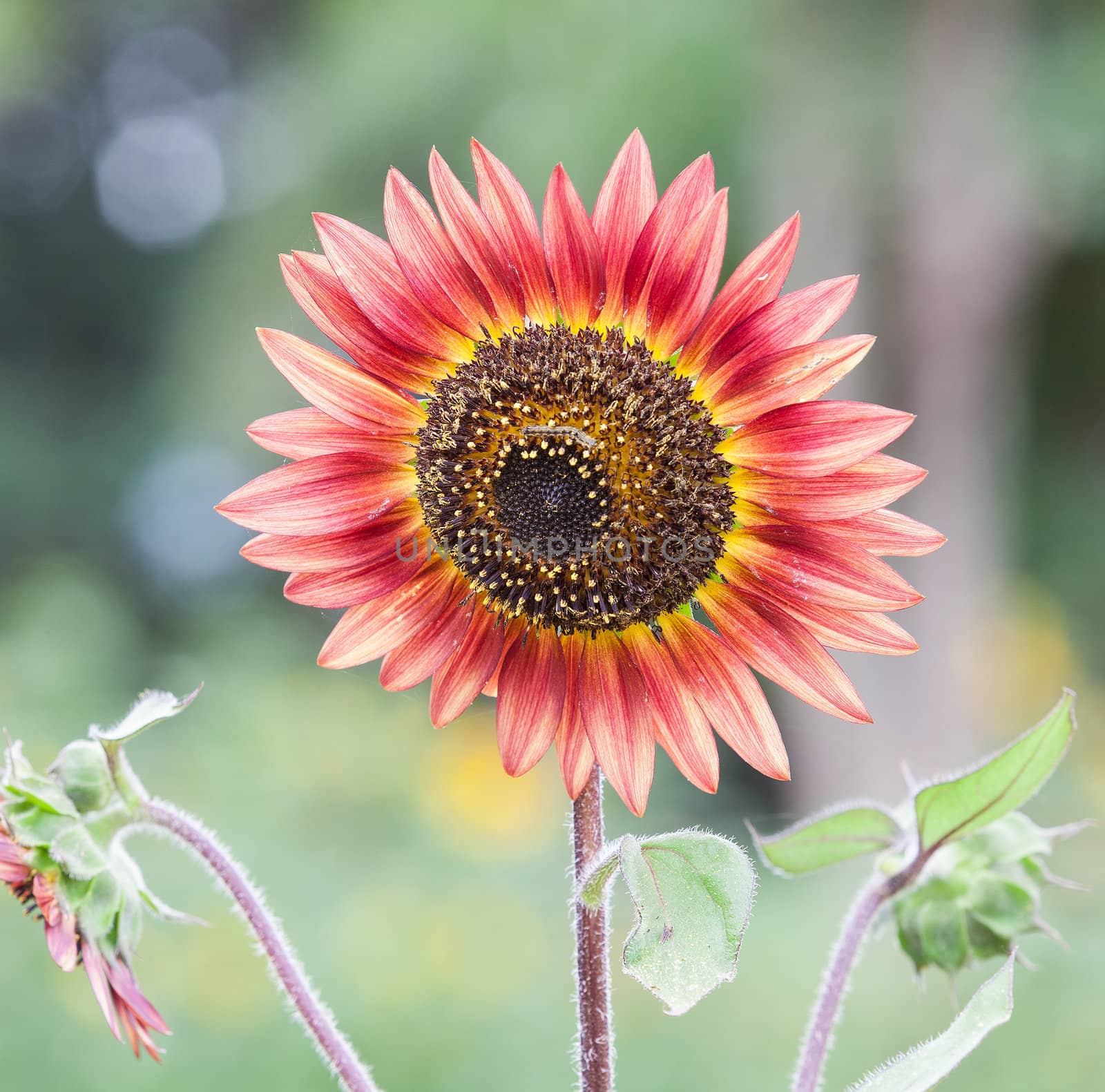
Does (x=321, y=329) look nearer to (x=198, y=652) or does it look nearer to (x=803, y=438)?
(x=803, y=438)

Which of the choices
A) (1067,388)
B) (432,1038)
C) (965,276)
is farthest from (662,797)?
(1067,388)

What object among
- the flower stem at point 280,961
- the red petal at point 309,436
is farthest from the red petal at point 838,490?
the flower stem at point 280,961

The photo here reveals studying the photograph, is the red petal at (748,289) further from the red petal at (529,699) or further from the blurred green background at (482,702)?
the blurred green background at (482,702)

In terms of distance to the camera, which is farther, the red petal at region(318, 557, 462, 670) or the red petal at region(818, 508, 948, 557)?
the red petal at region(318, 557, 462, 670)

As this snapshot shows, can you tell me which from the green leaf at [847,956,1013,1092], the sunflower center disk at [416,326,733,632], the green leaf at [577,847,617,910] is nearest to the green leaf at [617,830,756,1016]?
the green leaf at [577,847,617,910]

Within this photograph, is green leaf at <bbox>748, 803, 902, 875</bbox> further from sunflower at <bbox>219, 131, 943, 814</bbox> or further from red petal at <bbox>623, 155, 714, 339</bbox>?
red petal at <bbox>623, 155, 714, 339</bbox>

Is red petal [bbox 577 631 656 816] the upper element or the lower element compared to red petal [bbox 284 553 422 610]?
lower

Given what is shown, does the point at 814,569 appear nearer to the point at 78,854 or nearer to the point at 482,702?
the point at 78,854
